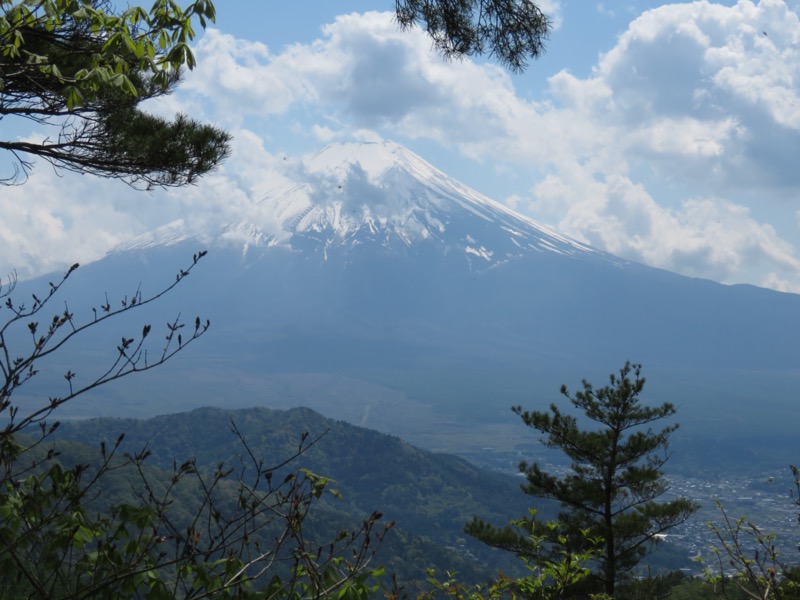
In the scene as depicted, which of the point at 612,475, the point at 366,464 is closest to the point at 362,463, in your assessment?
the point at 366,464

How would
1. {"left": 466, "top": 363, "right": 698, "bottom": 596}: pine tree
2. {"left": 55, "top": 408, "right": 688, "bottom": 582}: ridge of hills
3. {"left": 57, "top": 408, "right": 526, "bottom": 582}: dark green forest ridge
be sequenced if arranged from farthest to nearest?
{"left": 57, "top": 408, "right": 526, "bottom": 582}: dark green forest ridge → {"left": 55, "top": 408, "right": 688, "bottom": 582}: ridge of hills → {"left": 466, "top": 363, "right": 698, "bottom": 596}: pine tree

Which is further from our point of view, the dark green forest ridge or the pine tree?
the dark green forest ridge

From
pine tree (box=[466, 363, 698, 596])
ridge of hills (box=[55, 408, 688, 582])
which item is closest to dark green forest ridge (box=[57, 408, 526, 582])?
ridge of hills (box=[55, 408, 688, 582])

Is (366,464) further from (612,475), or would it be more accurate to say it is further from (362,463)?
(612,475)

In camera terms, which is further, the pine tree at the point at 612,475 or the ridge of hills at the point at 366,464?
the ridge of hills at the point at 366,464

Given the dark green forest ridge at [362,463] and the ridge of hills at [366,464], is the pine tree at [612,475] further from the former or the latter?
the dark green forest ridge at [362,463]

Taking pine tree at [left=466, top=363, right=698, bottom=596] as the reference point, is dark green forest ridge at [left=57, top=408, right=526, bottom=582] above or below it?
below

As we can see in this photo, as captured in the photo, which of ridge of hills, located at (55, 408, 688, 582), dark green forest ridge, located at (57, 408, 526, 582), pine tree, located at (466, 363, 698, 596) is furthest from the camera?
dark green forest ridge, located at (57, 408, 526, 582)

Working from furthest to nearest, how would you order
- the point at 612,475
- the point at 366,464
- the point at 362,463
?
the point at 362,463 < the point at 366,464 < the point at 612,475

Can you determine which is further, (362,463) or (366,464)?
(362,463)

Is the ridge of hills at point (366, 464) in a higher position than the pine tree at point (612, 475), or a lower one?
lower

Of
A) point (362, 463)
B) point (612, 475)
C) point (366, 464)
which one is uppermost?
point (612, 475)

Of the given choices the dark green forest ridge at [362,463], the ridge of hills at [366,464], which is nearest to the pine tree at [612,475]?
the ridge of hills at [366,464]

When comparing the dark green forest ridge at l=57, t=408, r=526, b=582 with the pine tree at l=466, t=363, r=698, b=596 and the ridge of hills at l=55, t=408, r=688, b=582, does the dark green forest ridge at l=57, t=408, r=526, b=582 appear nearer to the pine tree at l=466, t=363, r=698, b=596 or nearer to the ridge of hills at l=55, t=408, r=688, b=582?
the ridge of hills at l=55, t=408, r=688, b=582
